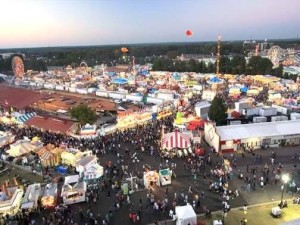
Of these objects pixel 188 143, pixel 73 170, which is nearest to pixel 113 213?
pixel 73 170

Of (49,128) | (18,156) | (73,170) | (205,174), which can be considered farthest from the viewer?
(49,128)

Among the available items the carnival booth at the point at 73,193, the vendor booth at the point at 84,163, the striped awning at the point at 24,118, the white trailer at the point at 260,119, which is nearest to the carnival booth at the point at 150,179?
the carnival booth at the point at 73,193

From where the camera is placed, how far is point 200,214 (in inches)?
571

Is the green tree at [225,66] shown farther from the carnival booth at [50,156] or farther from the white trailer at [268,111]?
the carnival booth at [50,156]

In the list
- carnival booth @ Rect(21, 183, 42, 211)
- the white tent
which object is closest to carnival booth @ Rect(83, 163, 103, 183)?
carnival booth @ Rect(21, 183, 42, 211)

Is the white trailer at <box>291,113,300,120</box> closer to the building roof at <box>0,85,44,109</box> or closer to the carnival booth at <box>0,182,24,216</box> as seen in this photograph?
the carnival booth at <box>0,182,24,216</box>

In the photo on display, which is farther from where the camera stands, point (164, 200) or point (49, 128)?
point (49, 128)

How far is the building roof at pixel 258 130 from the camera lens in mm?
22312

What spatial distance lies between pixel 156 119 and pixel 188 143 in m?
9.06

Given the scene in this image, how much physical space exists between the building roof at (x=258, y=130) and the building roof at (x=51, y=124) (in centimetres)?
1274

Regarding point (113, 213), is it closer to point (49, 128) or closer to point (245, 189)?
point (245, 189)

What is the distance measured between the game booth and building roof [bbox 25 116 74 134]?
29.9 ft

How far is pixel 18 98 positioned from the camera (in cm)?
3784

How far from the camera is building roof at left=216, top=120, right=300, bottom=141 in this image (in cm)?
2231
